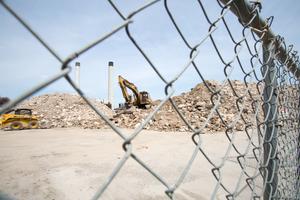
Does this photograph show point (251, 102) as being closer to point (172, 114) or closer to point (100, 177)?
point (100, 177)

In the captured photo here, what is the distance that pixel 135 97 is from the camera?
663 inches

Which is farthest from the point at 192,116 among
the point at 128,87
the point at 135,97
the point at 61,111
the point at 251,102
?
the point at 61,111

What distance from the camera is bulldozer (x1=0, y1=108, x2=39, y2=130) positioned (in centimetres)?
1309

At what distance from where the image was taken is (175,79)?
751 mm

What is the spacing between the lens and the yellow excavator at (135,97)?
A: 16531 mm

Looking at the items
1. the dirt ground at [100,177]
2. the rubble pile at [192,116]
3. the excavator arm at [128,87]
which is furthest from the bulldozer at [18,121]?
the dirt ground at [100,177]

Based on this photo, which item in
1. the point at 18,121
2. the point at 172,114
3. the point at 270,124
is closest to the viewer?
the point at 270,124

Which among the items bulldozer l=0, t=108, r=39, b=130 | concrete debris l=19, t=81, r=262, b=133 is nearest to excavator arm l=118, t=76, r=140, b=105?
concrete debris l=19, t=81, r=262, b=133

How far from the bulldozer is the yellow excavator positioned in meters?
Result: 5.92

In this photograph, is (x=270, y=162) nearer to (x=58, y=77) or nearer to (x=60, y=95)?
(x=58, y=77)

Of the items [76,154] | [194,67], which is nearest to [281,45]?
[194,67]

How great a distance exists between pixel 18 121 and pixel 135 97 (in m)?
7.33

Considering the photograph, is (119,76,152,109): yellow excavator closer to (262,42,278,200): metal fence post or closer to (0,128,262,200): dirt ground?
(0,128,262,200): dirt ground

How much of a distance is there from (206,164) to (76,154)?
3.15m
